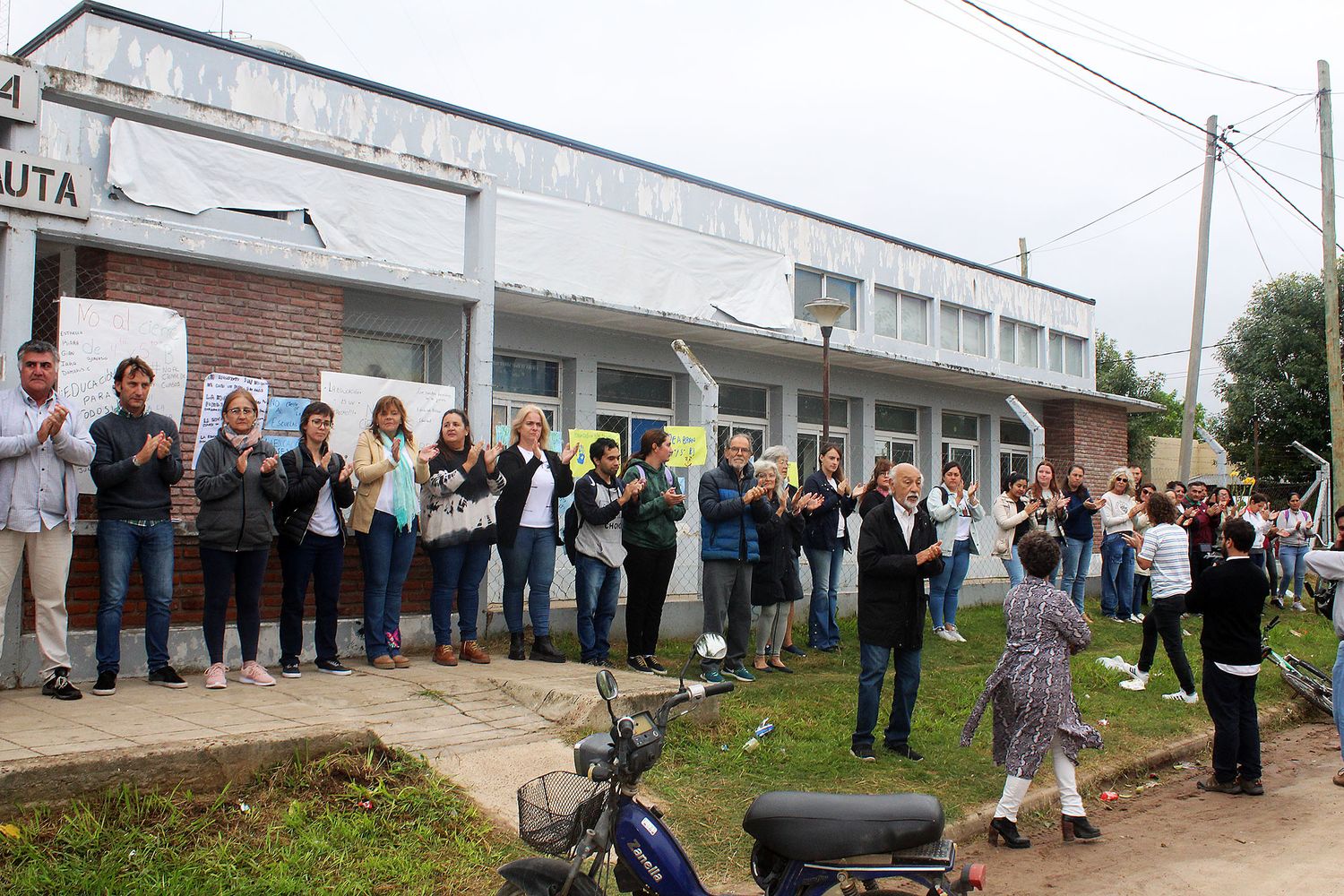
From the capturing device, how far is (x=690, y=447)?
10195 mm

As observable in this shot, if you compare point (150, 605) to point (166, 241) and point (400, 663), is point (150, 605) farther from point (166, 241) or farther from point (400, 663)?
point (166, 241)

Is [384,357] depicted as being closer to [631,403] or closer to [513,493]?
[513,493]

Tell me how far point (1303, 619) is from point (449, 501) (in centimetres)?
1405

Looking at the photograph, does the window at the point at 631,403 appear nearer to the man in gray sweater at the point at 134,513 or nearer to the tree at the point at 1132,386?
the man in gray sweater at the point at 134,513

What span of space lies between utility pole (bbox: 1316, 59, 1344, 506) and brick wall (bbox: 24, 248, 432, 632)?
17.8 meters

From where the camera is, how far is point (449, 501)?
316 inches

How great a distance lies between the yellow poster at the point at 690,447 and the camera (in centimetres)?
1017

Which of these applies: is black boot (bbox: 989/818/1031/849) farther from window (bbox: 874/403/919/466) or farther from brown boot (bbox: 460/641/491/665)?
window (bbox: 874/403/919/466)

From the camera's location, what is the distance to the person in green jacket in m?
8.37

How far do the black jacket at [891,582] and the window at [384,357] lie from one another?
4772 mm

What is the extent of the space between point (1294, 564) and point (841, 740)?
13.9 metres

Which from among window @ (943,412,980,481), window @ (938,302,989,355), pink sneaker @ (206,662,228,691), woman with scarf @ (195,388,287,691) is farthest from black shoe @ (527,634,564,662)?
window @ (938,302,989,355)

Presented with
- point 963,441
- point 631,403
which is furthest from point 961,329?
point 631,403

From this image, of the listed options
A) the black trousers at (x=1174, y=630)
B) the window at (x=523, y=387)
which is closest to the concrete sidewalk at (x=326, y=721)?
the black trousers at (x=1174, y=630)
